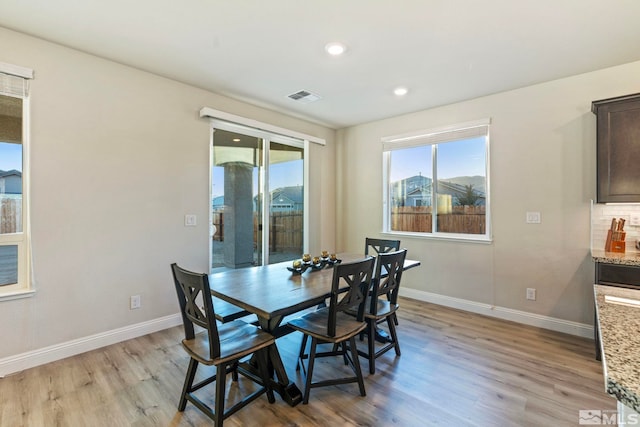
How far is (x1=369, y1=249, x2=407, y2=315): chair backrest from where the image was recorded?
2.39 meters

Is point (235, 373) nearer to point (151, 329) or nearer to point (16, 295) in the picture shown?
point (151, 329)

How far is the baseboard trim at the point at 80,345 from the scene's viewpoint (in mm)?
2360

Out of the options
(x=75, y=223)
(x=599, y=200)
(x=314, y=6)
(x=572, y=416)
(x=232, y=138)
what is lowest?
(x=572, y=416)

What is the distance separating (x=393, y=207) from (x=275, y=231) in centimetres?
182

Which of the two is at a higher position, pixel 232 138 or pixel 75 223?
pixel 232 138

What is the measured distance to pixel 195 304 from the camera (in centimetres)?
179

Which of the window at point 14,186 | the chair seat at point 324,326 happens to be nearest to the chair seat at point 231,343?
the chair seat at point 324,326

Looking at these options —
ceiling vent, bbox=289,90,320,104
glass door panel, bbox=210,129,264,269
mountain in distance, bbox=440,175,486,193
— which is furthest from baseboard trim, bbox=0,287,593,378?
ceiling vent, bbox=289,90,320,104

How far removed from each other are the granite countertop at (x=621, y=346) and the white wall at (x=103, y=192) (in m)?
3.37

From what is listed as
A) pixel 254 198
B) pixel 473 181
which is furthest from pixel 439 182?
pixel 254 198

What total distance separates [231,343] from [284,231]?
2805 millimetres

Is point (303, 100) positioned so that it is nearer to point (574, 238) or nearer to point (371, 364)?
point (371, 364)

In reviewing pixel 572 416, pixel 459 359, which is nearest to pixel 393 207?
pixel 459 359

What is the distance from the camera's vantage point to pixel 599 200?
2785mm
